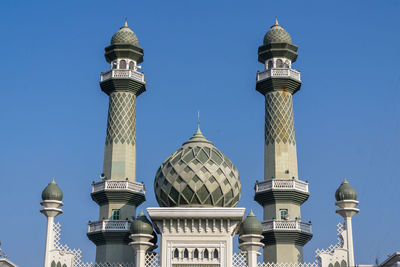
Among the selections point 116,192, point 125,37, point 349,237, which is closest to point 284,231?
point 349,237

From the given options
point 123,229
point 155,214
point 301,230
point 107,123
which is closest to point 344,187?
point 301,230

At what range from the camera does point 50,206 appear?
107 feet

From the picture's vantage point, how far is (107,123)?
42.3 meters

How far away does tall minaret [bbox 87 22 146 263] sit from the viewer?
128ft

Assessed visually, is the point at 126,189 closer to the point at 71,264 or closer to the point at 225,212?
the point at 71,264

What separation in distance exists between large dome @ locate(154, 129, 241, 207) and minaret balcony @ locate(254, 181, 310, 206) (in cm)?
677

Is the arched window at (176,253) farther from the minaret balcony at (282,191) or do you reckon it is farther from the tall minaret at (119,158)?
the minaret balcony at (282,191)

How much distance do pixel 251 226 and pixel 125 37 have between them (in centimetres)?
1767

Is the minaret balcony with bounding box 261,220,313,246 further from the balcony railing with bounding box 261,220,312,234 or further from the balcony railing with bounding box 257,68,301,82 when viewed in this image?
the balcony railing with bounding box 257,68,301,82

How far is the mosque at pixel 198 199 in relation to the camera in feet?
98.8

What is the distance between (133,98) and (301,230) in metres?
12.3

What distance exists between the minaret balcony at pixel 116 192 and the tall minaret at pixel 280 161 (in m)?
6.64

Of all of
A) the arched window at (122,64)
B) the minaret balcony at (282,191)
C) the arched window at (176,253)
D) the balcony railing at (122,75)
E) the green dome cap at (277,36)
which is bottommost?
the arched window at (176,253)

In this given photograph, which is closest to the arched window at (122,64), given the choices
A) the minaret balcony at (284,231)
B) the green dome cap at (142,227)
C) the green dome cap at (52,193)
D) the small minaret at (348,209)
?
the green dome cap at (52,193)
